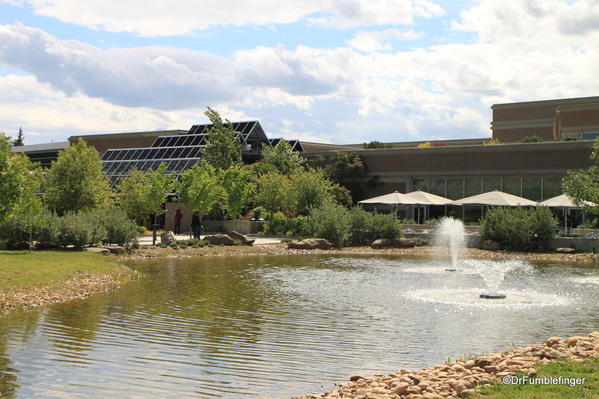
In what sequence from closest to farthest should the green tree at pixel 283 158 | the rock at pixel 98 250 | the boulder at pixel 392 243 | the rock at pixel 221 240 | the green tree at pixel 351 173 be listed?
1. the rock at pixel 98 250
2. the rock at pixel 221 240
3. the boulder at pixel 392 243
4. the green tree at pixel 283 158
5. the green tree at pixel 351 173

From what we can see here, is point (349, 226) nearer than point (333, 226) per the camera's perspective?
No

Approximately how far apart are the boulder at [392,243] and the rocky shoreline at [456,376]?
80.5ft

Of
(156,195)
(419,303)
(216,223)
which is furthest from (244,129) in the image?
(419,303)

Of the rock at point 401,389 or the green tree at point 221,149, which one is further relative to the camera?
the green tree at point 221,149

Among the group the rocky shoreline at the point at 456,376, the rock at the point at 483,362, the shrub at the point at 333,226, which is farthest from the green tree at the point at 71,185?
the rock at the point at 483,362

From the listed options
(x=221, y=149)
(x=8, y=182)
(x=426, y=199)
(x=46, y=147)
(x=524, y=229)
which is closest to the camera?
(x=8, y=182)

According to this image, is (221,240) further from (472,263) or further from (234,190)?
(472,263)

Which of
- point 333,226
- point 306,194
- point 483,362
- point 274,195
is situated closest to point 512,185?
point 306,194

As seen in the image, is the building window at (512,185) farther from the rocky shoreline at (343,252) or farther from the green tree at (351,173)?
the rocky shoreline at (343,252)

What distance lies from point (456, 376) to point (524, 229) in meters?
26.3

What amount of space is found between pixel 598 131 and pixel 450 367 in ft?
182

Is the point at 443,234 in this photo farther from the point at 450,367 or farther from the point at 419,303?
the point at 450,367

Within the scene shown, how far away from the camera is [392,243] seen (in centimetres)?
3503

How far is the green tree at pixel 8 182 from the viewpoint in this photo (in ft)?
67.4
